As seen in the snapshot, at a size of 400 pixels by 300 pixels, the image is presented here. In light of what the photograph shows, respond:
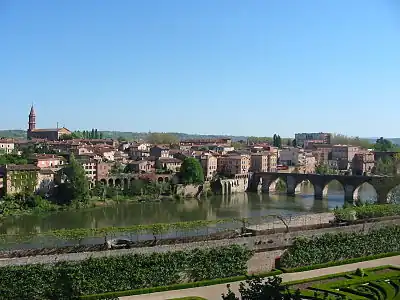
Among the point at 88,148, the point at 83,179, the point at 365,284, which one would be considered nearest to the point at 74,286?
the point at 365,284

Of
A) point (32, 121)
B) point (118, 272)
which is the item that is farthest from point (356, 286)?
point (32, 121)

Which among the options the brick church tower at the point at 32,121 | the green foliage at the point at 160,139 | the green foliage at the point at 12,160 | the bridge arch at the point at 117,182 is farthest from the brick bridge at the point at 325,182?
the brick church tower at the point at 32,121

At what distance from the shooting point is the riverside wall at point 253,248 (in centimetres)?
1362

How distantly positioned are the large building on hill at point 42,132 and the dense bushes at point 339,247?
59.5 metres

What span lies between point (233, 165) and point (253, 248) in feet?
111

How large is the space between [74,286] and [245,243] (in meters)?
5.28

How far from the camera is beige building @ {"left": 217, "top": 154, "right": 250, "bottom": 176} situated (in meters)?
49.7

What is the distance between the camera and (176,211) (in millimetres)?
35406

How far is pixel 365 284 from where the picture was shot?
14633 mm

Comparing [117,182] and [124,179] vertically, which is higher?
[124,179]

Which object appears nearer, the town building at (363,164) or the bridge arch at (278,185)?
the bridge arch at (278,185)

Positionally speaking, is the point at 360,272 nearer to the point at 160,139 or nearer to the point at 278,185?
the point at 278,185

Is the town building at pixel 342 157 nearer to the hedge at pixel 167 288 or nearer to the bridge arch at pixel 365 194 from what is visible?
the bridge arch at pixel 365 194

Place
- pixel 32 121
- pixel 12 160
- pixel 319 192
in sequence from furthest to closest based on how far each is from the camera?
pixel 32 121, pixel 319 192, pixel 12 160
